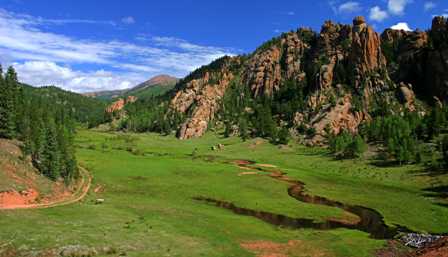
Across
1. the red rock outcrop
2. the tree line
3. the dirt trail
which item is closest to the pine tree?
the tree line

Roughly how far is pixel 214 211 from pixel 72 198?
81.3ft

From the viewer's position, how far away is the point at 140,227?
157ft

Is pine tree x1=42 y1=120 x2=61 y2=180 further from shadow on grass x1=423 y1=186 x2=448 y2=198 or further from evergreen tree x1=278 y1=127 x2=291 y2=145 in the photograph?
evergreen tree x1=278 y1=127 x2=291 y2=145

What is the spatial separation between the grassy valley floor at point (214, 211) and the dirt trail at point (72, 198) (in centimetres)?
181

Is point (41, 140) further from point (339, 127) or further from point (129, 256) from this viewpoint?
point (339, 127)

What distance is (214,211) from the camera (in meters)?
64.2

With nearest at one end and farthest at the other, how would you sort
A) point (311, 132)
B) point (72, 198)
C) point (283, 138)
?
point (72, 198) → point (283, 138) → point (311, 132)

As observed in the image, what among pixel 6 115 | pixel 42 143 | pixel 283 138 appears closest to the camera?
pixel 42 143

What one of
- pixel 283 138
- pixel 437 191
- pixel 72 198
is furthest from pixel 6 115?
pixel 283 138

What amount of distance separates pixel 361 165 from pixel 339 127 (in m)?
67.2

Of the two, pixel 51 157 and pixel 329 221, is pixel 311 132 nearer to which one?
pixel 329 221

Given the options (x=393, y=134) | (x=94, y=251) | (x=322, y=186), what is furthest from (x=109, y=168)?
(x=393, y=134)

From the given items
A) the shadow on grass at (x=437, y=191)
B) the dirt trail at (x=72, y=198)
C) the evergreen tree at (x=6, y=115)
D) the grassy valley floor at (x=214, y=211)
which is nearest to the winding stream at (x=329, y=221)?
the grassy valley floor at (x=214, y=211)

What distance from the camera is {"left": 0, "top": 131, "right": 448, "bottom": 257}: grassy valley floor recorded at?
137ft
